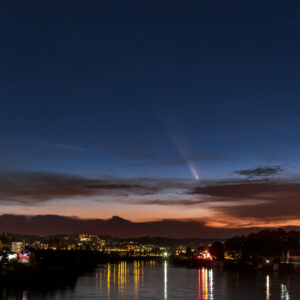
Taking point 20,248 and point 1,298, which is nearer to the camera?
point 1,298

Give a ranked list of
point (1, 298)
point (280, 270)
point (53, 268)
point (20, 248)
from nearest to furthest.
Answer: point (1, 298) → point (53, 268) → point (280, 270) → point (20, 248)

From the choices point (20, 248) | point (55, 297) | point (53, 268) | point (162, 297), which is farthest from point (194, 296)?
point (20, 248)

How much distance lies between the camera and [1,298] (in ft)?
242

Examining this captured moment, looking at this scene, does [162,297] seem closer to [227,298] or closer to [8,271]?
[227,298]

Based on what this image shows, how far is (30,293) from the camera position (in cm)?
8294

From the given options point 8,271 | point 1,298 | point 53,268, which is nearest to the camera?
point 1,298

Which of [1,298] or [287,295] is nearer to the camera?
[1,298]

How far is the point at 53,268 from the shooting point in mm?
150625

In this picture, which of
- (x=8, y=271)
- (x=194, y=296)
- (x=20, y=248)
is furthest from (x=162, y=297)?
(x=20, y=248)

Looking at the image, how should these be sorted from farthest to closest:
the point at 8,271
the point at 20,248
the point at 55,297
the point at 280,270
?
the point at 20,248, the point at 280,270, the point at 8,271, the point at 55,297

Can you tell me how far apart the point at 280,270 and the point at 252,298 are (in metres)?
96.3

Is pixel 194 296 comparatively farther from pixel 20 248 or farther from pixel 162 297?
pixel 20 248

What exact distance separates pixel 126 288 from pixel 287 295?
99.1 feet

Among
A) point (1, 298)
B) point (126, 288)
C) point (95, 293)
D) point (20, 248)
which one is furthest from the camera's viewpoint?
point (20, 248)
